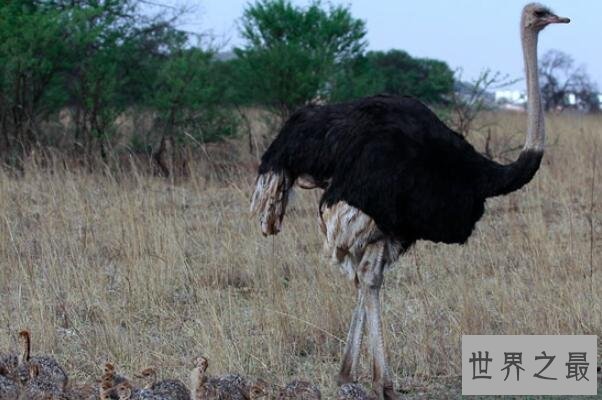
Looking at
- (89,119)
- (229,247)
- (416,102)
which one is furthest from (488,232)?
(89,119)

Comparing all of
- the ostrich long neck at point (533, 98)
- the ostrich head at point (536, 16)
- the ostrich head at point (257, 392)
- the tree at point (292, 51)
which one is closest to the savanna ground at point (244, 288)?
the ostrich head at point (257, 392)

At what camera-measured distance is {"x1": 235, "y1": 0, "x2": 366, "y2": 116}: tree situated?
1280 cm

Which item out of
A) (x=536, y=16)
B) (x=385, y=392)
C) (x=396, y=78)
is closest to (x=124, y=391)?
(x=385, y=392)

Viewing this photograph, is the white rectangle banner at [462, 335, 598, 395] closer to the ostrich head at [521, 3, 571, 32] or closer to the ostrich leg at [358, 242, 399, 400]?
the ostrich leg at [358, 242, 399, 400]

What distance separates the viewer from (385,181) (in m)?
4.38

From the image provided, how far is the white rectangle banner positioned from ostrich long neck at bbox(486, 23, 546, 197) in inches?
23.5

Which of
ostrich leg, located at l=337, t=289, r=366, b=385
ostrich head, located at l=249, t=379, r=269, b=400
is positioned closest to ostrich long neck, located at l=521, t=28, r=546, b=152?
ostrich leg, located at l=337, t=289, r=366, b=385

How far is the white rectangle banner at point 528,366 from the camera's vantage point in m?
4.49

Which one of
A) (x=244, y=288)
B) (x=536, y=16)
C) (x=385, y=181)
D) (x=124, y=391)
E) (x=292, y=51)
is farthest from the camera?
(x=292, y=51)

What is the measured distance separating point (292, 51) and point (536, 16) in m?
8.08

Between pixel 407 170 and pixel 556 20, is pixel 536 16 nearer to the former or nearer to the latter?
pixel 556 20

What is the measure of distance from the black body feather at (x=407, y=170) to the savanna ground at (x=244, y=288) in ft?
2.55

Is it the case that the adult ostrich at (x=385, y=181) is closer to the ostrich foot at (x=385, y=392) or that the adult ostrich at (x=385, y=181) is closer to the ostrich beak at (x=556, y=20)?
the ostrich foot at (x=385, y=392)

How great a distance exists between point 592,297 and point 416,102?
68.9 inches
